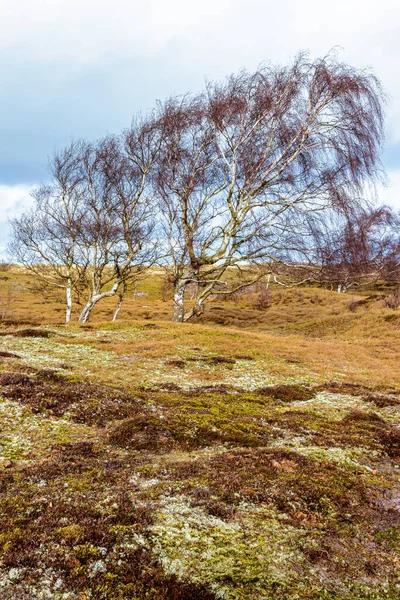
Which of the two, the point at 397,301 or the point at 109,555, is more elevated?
the point at 397,301

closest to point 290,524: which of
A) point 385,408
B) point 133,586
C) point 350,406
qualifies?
point 133,586

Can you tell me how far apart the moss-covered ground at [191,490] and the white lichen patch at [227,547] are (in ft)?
0.06

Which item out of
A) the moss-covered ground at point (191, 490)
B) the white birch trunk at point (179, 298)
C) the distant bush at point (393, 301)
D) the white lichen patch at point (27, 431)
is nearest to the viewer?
the moss-covered ground at point (191, 490)

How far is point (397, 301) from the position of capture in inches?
2515

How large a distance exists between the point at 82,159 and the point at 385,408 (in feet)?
141

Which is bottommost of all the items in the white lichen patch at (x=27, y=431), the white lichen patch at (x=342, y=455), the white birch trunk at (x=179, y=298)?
the white lichen patch at (x=342, y=455)

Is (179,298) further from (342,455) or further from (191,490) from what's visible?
(191,490)

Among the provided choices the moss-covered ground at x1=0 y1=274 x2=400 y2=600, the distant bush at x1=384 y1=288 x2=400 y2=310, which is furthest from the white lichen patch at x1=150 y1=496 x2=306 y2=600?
the distant bush at x1=384 y1=288 x2=400 y2=310

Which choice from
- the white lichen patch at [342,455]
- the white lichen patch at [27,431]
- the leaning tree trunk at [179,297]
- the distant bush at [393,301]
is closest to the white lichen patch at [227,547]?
the white lichen patch at [342,455]

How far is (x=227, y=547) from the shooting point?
4.63 meters

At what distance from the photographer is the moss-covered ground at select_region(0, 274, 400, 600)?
401 centimetres

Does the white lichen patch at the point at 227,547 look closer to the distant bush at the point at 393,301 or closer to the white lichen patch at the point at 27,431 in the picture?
the white lichen patch at the point at 27,431

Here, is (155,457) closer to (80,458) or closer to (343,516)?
(80,458)

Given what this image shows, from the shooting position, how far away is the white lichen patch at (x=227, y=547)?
4051 millimetres
